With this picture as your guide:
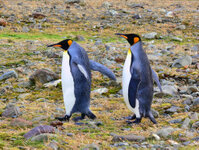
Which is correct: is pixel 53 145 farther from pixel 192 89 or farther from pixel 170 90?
pixel 192 89

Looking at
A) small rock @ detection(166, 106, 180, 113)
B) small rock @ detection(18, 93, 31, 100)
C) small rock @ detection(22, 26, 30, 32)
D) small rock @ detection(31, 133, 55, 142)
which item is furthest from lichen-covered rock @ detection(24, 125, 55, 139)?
small rock @ detection(22, 26, 30, 32)

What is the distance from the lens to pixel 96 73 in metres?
9.14

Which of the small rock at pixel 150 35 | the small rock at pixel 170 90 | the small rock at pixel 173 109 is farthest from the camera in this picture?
the small rock at pixel 150 35

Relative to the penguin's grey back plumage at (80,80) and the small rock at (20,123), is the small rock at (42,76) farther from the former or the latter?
the small rock at (20,123)

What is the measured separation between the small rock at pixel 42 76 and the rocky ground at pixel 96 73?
2 centimetres

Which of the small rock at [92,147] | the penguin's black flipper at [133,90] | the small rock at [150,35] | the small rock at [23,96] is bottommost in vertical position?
the small rock at [23,96]

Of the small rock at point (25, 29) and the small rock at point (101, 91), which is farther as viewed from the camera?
the small rock at point (25, 29)

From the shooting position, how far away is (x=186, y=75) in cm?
873

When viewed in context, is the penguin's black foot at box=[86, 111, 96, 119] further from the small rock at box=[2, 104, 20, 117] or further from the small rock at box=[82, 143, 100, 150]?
the small rock at box=[82, 143, 100, 150]

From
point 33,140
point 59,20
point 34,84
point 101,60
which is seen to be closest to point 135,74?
point 33,140

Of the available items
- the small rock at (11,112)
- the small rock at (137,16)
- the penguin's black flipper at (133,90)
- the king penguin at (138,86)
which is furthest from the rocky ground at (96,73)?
the penguin's black flipper at (133,90)

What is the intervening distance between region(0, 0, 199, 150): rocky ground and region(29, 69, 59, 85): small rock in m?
0.02

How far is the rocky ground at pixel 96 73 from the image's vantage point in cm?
424

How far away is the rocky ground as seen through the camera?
13.9 ft
